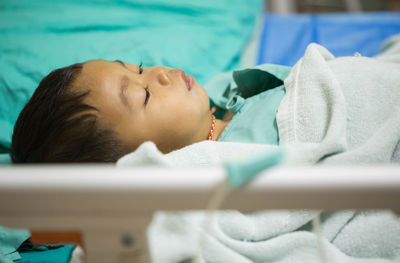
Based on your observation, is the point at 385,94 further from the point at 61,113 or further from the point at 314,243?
the point at 61,113

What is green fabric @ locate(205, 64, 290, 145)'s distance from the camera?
0.72m

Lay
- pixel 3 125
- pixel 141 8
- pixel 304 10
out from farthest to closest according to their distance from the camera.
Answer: pixel 304 10
pixel 141 8
pixel 3 125

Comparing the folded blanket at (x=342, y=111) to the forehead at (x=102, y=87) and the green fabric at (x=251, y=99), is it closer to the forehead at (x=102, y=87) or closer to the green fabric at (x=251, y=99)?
the green fabric at (x=251, y=99)

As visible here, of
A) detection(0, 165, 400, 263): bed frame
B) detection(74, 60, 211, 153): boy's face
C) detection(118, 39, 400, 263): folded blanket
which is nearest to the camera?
detection(0, 165, 400, 263): bed frame

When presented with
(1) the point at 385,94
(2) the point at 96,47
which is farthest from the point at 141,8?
(1) the point at 385,94

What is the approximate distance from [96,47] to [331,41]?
0.77 meters

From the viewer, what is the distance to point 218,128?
0.81m

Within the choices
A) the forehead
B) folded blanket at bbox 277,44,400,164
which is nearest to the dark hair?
the forehead

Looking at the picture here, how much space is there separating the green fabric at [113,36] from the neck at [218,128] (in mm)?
247

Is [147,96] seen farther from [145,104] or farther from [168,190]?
[168,190]

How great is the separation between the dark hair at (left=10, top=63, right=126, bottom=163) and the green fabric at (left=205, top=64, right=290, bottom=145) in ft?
0.88

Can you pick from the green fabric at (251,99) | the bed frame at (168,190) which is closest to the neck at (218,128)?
the green fabric at (251,99)

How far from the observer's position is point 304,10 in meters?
2.11

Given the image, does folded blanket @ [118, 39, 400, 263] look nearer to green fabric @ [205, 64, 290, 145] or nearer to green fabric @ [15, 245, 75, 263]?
green fabric @ [205, 64, 290, 145]
